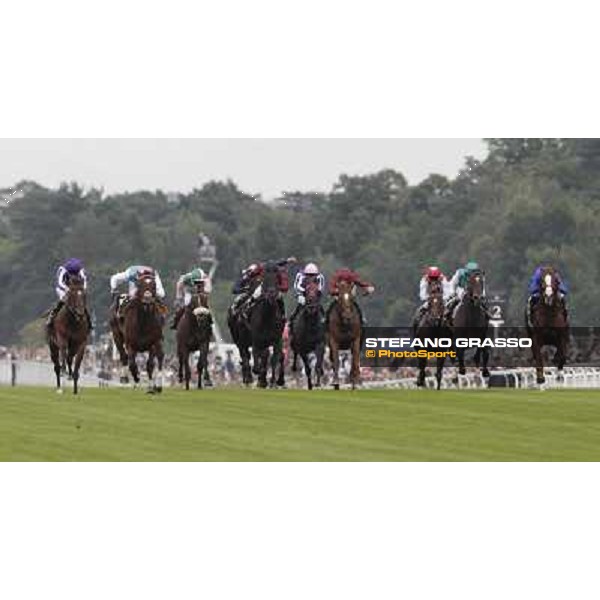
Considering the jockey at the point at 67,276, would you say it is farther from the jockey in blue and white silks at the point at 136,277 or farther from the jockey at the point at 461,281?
the jockey at the point at 461,281

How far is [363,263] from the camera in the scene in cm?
13825

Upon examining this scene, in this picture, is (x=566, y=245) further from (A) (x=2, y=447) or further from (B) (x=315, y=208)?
(A) (x=2, y=447)

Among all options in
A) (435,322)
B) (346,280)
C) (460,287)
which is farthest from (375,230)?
(346,280)

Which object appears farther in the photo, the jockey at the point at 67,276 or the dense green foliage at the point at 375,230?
the dense green foliage at the point at 375,230

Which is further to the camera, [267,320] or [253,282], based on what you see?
[253,282]

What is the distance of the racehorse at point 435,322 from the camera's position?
41.6m

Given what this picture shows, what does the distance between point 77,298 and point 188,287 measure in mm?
6268

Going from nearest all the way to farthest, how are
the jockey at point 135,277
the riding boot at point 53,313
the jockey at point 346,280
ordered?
the riding boot at point 53,313, the jockey at point 135,277, the jockey at point 346,280

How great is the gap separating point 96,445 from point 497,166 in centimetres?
12613

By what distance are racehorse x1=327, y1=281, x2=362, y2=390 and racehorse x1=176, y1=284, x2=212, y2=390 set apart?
246cm

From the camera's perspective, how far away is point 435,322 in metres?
42.4

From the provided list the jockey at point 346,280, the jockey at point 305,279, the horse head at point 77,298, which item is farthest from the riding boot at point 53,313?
the jockey at point 346,280

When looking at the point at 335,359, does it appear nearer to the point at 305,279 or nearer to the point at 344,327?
the point at 344,327

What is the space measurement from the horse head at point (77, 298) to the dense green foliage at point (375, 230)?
2851 inches
